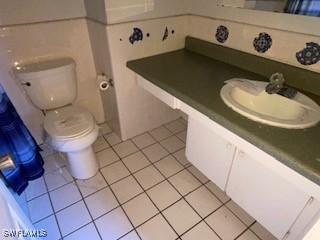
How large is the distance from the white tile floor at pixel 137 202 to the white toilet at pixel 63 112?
0.18 m

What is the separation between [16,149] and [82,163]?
0.60m

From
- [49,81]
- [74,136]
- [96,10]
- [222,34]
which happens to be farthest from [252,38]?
[49,81]

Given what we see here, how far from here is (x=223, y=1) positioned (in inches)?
57.5

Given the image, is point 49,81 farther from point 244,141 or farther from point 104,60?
point 244,141

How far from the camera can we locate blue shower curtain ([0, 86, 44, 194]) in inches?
39.3

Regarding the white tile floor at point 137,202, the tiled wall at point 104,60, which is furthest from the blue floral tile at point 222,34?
the white tile floor at point 137,202

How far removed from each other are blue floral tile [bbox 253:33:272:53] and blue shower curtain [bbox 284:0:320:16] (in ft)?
0.53

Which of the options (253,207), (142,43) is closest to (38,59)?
(142,43)

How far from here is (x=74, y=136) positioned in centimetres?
142

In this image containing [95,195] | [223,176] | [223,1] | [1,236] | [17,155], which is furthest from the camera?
[95,195]

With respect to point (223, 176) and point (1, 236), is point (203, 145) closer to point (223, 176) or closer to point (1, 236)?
point (223, 176)

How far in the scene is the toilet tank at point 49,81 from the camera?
59.2 inches

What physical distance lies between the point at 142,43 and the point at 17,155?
3.66 ft

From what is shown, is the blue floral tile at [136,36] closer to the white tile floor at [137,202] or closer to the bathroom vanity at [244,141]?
the bathroom vanity at [244,141]
